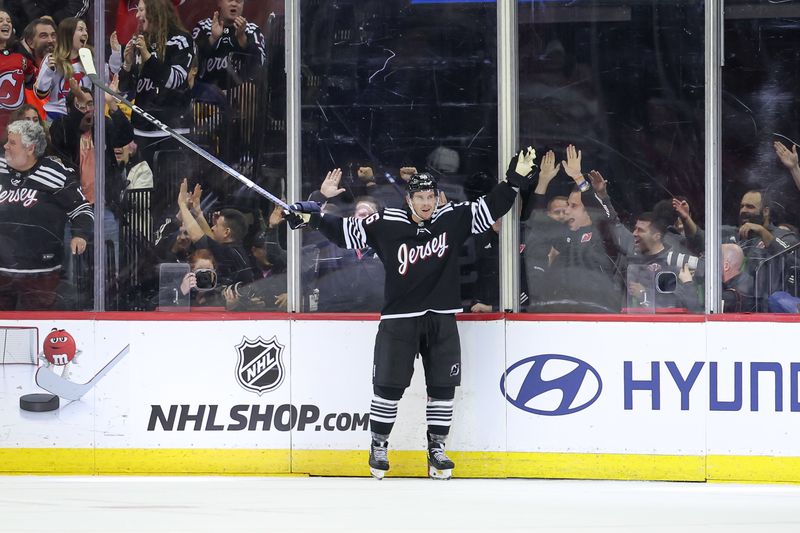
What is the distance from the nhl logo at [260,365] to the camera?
5.44m

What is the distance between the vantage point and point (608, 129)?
5.44 m

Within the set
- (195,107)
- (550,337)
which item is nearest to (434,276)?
(550,337)

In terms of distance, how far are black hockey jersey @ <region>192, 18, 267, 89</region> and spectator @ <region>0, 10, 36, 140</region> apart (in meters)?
0.82

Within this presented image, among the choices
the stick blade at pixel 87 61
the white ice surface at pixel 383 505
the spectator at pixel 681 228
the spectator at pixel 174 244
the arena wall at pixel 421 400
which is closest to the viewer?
the white ice surface at pixel 383 505

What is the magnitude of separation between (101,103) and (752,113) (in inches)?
117

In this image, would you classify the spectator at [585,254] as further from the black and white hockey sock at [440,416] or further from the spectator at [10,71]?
the spectator at [10,71]

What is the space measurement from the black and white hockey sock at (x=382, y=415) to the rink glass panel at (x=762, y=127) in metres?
1.63

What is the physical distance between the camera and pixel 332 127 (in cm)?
559

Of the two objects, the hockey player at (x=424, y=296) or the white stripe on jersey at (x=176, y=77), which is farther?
the white stripe on jersey at (x=176, y=77)

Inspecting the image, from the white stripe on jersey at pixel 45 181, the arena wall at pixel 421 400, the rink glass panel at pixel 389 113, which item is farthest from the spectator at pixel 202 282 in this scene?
the white stripe on jersey at pixel 45 181

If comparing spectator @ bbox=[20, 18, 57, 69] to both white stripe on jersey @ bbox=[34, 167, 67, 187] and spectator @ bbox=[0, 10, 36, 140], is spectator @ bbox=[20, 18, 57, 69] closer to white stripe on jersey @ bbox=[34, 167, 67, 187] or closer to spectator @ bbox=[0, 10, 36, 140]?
spectator @ bbox=[0, 10, 36, 140]

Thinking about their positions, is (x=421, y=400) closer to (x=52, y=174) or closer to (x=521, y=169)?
(x=521, y=169)

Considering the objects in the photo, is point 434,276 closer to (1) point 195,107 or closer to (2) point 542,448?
(2) point 542,448

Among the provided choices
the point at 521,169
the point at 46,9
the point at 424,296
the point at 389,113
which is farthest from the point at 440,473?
the point at 46,9
